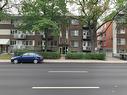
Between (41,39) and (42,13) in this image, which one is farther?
(41,39)

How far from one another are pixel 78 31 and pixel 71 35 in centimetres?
204

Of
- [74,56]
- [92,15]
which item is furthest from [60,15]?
[74,56]

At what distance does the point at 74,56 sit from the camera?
4891 cm

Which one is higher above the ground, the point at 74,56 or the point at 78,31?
the point at 78,31

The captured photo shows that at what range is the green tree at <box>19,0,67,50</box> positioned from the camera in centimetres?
Result: 5478

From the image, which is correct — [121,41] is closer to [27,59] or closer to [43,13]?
[43,13]

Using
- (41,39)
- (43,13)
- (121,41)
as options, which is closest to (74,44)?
(41,39)

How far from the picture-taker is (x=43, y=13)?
58.3 m

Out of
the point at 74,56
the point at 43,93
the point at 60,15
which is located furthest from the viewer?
the point at 60,15

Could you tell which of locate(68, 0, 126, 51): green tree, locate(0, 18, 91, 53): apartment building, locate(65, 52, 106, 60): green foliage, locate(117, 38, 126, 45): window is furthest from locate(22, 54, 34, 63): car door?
locate(117, 38, 126, 45): window

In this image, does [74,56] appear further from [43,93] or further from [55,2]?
[43,93]

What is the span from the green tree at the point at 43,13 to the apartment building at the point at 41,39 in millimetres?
15673

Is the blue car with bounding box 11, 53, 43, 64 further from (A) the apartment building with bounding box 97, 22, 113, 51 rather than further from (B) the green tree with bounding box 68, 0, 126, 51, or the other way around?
(A) the apartment building with bounding box 97, 22, 113, 51

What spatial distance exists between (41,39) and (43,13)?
18341 millimetres
